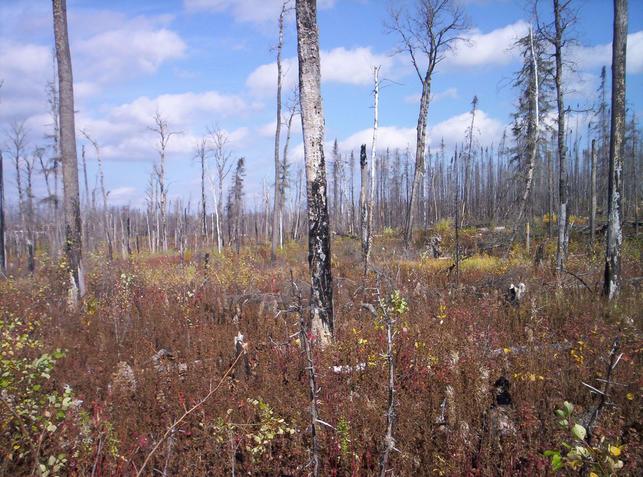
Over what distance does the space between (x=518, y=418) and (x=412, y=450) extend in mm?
1126

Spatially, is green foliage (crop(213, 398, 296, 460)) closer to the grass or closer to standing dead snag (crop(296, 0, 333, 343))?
the grass

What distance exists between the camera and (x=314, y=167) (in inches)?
224

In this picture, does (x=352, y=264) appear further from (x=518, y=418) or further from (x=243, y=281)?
(x=518, y=418)

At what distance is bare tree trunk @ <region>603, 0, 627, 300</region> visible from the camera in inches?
280

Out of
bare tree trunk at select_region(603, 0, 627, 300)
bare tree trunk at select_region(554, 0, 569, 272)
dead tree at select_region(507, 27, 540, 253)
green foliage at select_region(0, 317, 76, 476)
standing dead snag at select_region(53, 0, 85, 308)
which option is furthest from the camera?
dead tree at select_region(507, 27, 540, 253)

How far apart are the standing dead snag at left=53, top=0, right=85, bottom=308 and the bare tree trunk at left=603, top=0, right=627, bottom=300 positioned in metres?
10.6

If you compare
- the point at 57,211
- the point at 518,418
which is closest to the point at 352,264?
the point at 518,418

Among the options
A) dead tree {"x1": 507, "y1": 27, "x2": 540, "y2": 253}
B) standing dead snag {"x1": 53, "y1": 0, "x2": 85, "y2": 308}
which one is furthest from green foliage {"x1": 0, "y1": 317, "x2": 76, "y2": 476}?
dead tree {"x1": 507, "y1": 27, "x2": 540, "y2": 253}

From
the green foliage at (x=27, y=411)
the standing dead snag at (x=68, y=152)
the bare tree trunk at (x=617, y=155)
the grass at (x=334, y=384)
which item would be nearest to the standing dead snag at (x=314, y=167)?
the grass at (x=334, y=384)

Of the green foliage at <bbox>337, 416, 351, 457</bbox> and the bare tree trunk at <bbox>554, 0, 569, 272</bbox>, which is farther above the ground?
the bare tree trunk at <bbox>554, 0, 569, 272</bbox>

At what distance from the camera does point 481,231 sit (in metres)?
20.8

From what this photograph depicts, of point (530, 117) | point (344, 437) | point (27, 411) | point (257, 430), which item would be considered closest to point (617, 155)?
point (344, 437)

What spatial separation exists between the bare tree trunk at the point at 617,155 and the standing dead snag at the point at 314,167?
518 cm

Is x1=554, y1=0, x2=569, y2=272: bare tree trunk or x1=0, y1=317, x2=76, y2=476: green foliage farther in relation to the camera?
x1=554, y1=0, x2=569, y2=272: bare tree trunk
